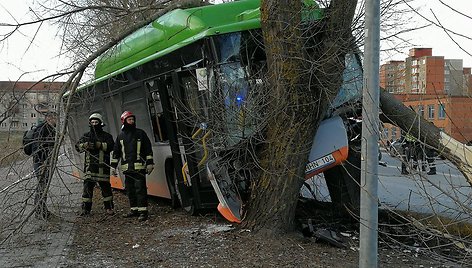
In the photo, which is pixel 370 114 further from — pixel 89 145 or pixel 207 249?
pixel 89 145

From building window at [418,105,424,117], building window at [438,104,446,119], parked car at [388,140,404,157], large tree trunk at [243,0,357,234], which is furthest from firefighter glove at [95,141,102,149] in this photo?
building window at [438,104,446,119]

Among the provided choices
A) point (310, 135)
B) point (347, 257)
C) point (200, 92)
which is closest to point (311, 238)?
point (347, 257)

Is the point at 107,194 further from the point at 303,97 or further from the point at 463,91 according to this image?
the point at 463,91

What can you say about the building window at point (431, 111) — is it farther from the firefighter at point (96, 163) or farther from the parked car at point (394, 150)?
the firefighter at point (96, 163)

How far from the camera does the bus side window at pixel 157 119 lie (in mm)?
9234

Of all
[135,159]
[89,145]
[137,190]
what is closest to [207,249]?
[137,190]

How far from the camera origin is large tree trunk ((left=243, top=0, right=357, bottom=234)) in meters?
6.95

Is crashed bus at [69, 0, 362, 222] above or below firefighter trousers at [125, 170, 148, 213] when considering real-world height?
above

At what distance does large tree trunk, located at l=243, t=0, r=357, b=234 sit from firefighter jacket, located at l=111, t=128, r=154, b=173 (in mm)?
2607

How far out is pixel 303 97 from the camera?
7008mm

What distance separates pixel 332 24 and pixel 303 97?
95 cm

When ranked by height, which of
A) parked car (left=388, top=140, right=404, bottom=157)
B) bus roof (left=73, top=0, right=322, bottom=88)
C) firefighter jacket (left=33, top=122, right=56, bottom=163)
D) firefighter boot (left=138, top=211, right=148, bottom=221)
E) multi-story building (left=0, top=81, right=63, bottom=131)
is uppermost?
bus roof (left=73, top=0, right=322, bottom=88)

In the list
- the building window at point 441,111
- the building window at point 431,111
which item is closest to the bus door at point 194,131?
the building window at point 431,111

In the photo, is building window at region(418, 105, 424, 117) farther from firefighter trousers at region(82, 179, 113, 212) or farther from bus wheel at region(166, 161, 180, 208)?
firefighter trousers at region(82, 179, 113, 212)
